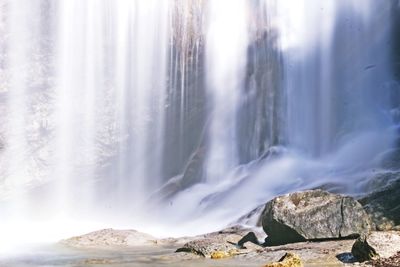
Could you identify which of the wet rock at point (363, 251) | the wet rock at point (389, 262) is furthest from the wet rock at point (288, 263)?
the wet rock at point (363, 251)

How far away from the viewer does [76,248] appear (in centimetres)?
1845

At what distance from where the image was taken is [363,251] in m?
11.3

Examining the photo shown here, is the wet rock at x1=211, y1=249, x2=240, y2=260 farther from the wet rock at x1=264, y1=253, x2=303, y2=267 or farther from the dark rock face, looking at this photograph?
the dark rock face

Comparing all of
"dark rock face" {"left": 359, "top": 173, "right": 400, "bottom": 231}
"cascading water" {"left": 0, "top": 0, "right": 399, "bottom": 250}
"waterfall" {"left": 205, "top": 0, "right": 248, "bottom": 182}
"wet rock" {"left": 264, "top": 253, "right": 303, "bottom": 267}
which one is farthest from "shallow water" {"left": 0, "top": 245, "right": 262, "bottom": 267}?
"waterfall" {"left": 205, "top": 0, "right": 248, "bottom": 182}

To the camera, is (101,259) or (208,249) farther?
(101,259)

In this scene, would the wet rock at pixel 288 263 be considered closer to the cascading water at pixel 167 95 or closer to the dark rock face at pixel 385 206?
the dark rock face at pixel 385 206

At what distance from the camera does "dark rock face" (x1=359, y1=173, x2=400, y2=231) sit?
17.7 meters

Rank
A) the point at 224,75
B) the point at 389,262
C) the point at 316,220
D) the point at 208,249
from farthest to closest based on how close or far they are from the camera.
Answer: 1. the point at 224,75
2. the point at 316,220
3. the point at 208,249
4. the point at 389,262

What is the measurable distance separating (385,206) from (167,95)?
27.4 meters

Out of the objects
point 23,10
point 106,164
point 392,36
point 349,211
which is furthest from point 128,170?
point 349,211

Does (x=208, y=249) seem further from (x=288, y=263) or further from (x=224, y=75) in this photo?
(x=224, y=75)

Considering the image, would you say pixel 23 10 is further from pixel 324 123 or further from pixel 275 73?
pixel 324 123

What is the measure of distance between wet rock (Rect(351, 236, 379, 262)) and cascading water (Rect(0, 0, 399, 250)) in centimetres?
2436

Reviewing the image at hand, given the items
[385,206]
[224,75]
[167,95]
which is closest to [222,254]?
[385,206]
